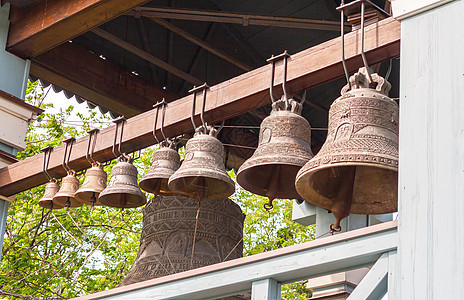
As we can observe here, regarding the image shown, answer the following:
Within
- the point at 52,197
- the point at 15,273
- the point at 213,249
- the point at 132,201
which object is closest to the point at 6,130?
the point at 52,197

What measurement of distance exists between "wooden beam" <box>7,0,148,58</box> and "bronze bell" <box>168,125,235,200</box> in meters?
1.16

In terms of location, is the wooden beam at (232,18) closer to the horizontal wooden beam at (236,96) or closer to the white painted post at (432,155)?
the horizontal wooden beam at (236,96)

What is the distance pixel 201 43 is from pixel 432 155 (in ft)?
14.3

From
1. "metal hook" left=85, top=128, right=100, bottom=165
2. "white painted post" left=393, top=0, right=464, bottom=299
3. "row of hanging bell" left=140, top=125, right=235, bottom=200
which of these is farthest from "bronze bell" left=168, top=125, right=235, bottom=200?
"white painted post" left=393, top=0, right=464, bottom=299

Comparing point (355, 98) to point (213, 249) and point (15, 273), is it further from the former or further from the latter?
point (15, 273)

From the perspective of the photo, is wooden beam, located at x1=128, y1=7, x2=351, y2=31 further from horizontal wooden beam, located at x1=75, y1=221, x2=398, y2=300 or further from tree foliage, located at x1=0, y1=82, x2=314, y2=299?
tree foliage, located at x1=0, y1=82, x2=314, y2=299

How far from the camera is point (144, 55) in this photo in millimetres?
6957

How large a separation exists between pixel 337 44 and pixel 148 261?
2645 millimetres

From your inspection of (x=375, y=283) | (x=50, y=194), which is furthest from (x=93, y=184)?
(x=375, y=283)

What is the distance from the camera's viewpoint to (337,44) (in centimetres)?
410

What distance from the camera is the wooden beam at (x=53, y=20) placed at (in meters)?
5.38

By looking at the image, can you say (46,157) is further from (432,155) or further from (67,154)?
(432,155)

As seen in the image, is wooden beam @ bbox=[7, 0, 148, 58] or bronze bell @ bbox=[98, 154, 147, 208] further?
wooden beam @ bbox=[7, 0, 148, 58]

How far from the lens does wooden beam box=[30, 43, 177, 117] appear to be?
6.65 m
